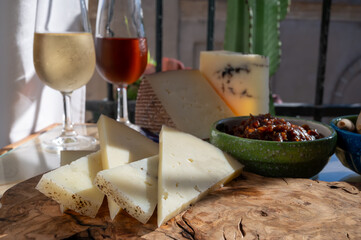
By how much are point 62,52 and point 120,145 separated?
34 centimetres

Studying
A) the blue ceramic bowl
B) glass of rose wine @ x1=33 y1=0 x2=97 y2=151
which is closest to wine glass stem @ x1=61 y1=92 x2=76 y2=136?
glass of rose wine @ x1=33 y1=0 x2=97 y2=151

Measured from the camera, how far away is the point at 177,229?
52 centimetres

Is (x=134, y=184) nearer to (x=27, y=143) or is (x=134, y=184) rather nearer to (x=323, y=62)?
(x=27, y=143)

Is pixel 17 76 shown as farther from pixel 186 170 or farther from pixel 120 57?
pixel 186 170

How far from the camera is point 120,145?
0.70m

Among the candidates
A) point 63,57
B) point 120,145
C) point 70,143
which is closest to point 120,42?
point 63,57

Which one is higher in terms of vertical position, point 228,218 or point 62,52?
point 62,52

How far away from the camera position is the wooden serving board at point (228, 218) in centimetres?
51

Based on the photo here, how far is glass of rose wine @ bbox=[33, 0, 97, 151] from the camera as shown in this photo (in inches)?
35.7

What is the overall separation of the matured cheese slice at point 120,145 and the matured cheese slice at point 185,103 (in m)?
0.26

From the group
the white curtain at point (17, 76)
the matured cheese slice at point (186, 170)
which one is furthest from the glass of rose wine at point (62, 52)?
the matured cheese slice at point (186, 170)

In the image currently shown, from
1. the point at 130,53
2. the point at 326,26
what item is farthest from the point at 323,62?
the point at 130,53

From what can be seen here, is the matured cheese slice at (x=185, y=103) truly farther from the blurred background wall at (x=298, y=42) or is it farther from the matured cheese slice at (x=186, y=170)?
the blurred background wall at (x=298, y=42)

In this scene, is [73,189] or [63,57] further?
[63,57]
